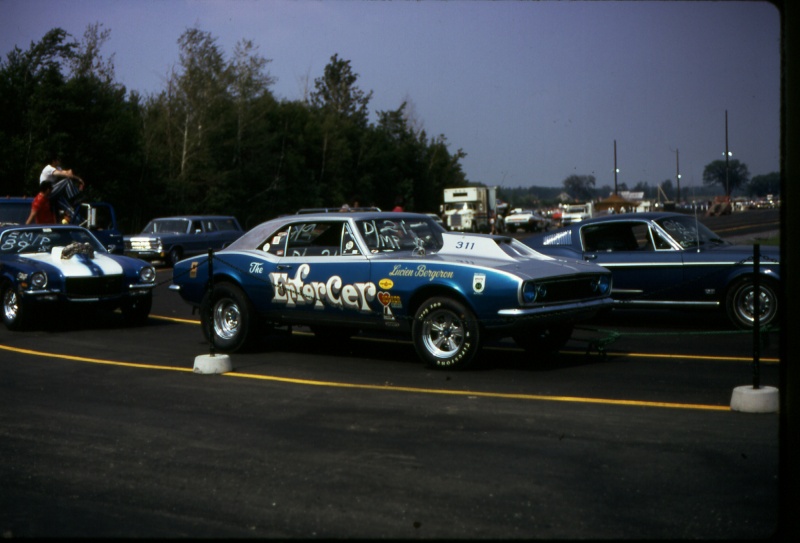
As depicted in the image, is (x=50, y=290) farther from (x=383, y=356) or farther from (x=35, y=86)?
(x=35, y=86)

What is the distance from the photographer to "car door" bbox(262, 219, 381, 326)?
32.9 feet

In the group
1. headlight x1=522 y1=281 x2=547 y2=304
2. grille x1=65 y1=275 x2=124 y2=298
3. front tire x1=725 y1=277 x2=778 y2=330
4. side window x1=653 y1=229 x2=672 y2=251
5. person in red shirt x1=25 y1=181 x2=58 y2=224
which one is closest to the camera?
headlight x1=522 y1=281 x2=547 y2=304

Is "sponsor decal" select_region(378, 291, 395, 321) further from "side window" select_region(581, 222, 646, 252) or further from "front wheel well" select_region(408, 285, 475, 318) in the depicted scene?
"side window" select_region(581, 222, 646, 252)

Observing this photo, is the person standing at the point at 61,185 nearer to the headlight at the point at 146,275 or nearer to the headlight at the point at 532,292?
the headlight at the point at 146,275

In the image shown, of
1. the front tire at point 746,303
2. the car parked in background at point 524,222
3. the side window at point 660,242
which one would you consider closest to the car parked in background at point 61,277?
the side window at point 660,242

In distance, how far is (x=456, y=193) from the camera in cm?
5994

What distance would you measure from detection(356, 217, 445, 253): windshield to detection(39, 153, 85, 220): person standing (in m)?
7.90

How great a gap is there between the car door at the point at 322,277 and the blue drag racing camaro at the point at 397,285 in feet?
0.04

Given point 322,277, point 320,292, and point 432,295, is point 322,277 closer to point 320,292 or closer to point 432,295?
point 320,292

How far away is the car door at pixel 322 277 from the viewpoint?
1002 cm

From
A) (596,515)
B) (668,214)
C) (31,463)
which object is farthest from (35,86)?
(596,515)

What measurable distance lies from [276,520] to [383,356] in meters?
5.74

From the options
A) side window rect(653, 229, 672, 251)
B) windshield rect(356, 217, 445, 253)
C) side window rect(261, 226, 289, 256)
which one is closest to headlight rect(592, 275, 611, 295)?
windshield rect(356, 217, 445, 253)

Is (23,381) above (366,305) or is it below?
below
